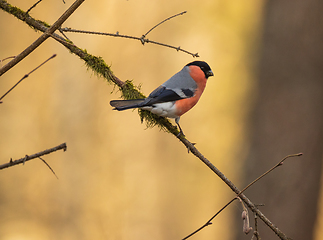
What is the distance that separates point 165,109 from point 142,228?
4036 mm

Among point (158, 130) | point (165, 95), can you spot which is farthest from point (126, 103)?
point (158, 130)

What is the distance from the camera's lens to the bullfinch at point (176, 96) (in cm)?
171

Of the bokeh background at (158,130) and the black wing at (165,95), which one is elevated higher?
the bokeh background at (158,130)

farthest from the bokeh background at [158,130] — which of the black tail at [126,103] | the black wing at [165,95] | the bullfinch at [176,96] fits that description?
the black tail at [126,103]

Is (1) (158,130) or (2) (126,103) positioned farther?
(1) (158,130)

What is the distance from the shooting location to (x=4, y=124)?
4574 millimetres

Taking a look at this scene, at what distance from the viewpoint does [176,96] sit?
6.52ft

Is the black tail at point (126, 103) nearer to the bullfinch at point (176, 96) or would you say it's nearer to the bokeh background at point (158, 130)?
the bullfinch at point (176, 96)

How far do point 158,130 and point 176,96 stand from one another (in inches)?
123

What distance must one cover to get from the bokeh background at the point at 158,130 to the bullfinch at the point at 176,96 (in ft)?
4.26

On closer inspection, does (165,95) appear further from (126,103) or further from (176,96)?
(126,103)

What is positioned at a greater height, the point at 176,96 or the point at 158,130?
the point at 158,130

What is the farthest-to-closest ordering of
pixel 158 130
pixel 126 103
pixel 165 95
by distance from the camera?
pixel 158 130, pixel 165 95, pixel 126 103

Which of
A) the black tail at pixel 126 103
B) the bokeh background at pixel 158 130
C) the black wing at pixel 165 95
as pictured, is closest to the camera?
the black tail at pixel 126 103
